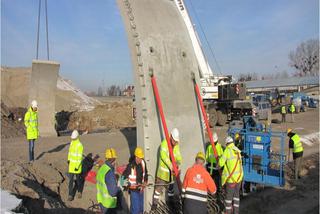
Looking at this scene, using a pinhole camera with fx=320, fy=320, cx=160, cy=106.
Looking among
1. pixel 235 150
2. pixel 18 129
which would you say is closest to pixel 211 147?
pixel 235 150

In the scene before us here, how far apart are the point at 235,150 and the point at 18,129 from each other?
1448 centimetres

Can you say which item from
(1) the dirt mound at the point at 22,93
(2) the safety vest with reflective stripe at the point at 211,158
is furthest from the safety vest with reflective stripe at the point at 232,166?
(1) the dirt mound at the point at 22,93

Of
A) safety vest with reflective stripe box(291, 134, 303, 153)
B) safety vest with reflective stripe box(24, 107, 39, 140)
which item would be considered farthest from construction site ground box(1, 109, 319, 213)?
safety vest with reflective stripe box(291, 134, 303, 153)

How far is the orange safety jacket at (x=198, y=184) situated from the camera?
465cm

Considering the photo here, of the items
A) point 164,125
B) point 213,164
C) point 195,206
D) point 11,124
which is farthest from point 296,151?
point 11,124

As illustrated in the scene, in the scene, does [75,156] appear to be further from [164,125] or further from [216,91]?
[216,91]

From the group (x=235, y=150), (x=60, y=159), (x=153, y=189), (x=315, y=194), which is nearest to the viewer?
(x=235, y=150)

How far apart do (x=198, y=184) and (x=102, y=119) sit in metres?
20.7

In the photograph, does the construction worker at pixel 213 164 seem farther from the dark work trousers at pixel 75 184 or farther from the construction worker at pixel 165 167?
the dark work trousers at pixel 75 184

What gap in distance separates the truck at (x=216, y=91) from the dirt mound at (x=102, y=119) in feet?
21.7

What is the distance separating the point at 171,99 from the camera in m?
7.38

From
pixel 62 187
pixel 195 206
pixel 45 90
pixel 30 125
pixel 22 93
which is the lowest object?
pixel 62 187

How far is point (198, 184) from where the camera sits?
4641 mm

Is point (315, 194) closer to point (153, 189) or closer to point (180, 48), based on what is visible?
point (153, 189)
